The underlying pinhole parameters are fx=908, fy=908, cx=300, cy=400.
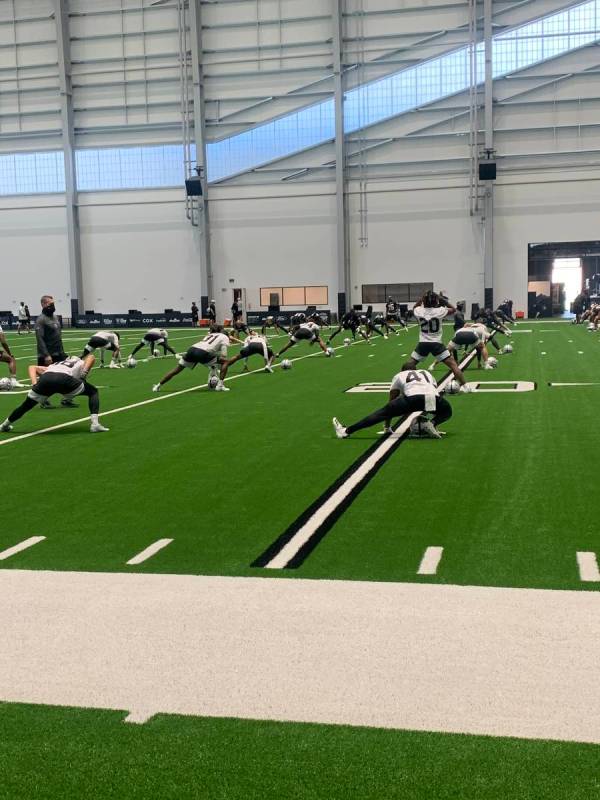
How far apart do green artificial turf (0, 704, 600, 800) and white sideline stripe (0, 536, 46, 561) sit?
277 cm

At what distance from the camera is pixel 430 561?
20.3 ft

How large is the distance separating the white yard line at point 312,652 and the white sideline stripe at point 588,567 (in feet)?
1.18

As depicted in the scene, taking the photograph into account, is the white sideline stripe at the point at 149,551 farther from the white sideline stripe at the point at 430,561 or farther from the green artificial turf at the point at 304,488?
the white sideline stripe at the point at 430,561

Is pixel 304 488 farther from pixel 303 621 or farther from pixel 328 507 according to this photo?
pixel 303 621

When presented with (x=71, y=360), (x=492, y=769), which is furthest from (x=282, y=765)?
(x=71, y=360)

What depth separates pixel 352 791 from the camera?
3332 millimetres

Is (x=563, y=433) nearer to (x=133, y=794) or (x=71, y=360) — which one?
(x=71, y=360)

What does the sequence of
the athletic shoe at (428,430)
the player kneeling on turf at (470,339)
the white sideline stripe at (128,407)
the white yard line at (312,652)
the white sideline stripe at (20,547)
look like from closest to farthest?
the white yard line at (312,652) < the white sideline stripe at (20,547) < the athletic shoe at (428,430) < the white sideline stripe at (128,407) < the player kneeling on turf at (470,339)

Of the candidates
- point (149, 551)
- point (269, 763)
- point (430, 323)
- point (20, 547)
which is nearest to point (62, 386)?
point (20, 547)

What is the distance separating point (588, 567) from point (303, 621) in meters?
2.10

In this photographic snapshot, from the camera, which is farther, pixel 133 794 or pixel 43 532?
pixel 43 532

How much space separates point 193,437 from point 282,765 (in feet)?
29.3

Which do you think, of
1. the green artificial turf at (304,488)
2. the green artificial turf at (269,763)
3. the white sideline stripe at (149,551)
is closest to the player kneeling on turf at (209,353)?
the green artificial turf at (304,488)

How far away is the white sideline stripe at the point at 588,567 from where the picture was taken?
5719mm
